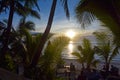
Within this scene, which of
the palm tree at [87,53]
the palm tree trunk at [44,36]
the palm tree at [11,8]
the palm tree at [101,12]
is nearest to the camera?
the palm tree at [101,12]

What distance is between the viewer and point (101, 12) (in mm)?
8125

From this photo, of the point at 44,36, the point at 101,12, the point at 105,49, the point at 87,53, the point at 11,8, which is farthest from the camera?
the point at 87,53

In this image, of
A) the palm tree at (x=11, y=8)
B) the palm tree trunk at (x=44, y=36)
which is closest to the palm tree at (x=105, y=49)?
the palm tree at (x=11, y=8)

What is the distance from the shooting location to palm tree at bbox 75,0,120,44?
24.9 ft

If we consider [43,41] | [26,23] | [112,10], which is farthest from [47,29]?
[26,23]

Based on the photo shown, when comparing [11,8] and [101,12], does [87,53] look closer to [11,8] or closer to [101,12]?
[11,8]

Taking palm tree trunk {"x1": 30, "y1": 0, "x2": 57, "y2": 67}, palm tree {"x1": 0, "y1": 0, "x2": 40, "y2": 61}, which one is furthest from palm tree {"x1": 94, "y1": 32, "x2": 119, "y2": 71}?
palm tree trunk {"x1": 30, "y1": 0, "x2": 57, "y2": 67}

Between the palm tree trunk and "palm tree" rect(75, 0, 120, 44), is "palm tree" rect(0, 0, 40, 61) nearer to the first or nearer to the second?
the palm tree trunk

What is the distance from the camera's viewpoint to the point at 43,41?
13.0m

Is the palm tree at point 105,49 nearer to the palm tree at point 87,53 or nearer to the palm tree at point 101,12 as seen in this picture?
the palm tree at point 87,53

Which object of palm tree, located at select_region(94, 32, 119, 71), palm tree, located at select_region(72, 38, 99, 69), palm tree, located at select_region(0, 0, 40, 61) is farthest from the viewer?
palm tree, located at select_region(72, 38, 99, 69)

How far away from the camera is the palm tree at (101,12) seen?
759 centimetres

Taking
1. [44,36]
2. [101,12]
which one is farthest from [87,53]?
[101,12]

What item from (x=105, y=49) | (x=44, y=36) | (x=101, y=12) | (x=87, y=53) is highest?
(x=101, y=12)
